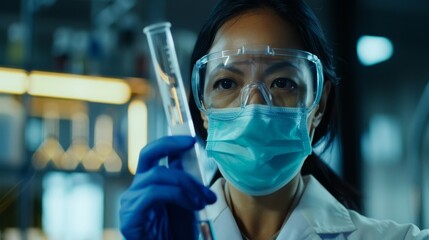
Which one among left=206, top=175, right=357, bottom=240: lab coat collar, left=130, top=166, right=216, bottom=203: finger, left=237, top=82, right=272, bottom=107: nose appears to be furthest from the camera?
left=206, top=175, right=357, bottom=240: lab coat collar

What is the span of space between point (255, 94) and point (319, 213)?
0.29m

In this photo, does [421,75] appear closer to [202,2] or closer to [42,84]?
[42,84]

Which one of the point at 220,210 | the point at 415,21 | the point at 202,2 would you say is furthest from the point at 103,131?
the point at 220,210

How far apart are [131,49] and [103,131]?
48cm

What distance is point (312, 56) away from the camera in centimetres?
106

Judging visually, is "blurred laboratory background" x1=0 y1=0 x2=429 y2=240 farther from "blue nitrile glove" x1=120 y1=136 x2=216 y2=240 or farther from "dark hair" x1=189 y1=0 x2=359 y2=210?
"blue nitrile glove" x1=120 y1=136 x2=216 y2=240

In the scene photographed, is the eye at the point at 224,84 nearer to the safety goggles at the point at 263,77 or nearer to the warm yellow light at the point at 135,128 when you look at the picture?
the safety goggles at the point at 263,77

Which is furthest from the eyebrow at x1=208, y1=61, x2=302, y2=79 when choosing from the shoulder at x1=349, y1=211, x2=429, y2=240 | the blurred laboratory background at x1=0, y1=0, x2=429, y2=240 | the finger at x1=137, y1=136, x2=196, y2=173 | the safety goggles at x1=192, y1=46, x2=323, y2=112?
the blurred laboratory background at x1=0, y1=0, x2=429, y2=240

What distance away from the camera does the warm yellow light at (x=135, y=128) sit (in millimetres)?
3359

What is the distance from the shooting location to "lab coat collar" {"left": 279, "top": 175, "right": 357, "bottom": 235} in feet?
3.73

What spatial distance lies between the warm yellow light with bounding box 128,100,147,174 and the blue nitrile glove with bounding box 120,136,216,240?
2378mm

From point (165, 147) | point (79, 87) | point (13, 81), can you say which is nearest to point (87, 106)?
point (79, 87)

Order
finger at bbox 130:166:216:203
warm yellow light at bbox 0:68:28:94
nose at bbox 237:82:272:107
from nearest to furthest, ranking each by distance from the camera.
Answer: finger at bbox 130:166:216:203 < nose at bbox 237:82:272:107 < warm yellow light at bbox 0:68:28:94

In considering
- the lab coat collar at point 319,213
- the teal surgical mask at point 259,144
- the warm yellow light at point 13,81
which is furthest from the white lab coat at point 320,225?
the warm yellow light at point 13,81
